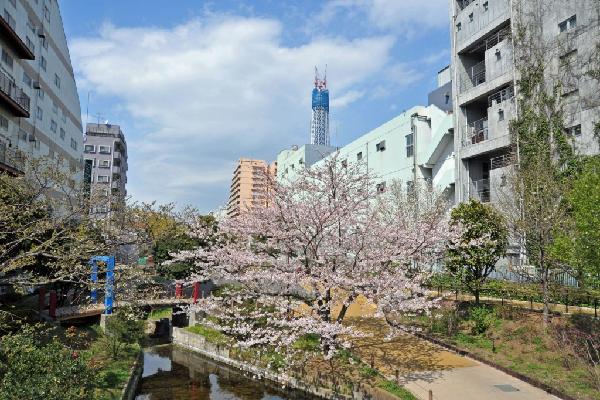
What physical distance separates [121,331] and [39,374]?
994 cm

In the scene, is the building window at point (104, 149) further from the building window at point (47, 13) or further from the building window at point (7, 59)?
the building window at point (7, 59)

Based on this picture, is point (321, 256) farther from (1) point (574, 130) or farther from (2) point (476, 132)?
(2) point (476, 132)

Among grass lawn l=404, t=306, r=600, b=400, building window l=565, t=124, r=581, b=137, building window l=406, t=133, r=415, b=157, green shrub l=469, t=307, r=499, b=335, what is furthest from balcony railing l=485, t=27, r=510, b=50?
green shrub l=469, t=307, r=499, b=335

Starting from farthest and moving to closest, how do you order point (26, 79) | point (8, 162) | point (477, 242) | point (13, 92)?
point (26, 79) → point (13, 92) → point (8, 162) → point (477, 242)

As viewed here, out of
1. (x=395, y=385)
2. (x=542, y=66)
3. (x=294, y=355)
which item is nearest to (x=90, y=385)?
(x=294, y=355)

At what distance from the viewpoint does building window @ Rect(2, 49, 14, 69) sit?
26.9m

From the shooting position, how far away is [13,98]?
1075 inches

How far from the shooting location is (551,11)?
Result: 26875mm

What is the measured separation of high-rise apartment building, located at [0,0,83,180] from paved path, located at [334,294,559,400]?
54.8ft

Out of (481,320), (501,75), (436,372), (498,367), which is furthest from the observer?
(501,75)

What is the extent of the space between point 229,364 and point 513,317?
41.1 ft

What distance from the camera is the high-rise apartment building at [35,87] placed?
26.6 meters

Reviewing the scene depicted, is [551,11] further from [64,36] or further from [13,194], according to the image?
[64,36]

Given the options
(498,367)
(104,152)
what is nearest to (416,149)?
(498,367)
